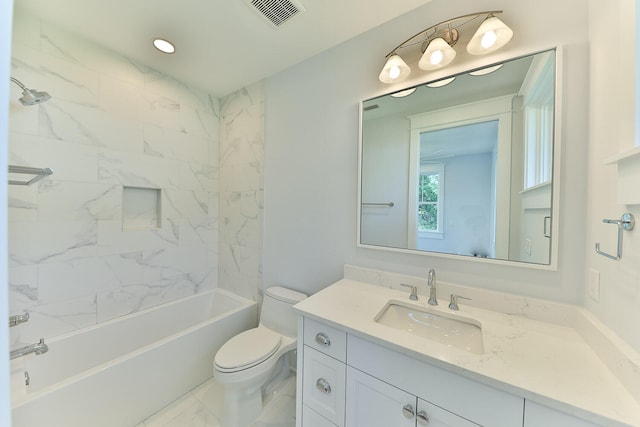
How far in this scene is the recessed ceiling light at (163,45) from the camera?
164 cm

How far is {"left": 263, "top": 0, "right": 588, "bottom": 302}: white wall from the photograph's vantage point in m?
0.98

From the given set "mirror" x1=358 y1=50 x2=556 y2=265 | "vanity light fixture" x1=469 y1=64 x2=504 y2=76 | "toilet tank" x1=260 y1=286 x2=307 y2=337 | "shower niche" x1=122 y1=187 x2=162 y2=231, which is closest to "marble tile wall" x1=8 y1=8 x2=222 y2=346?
"shower niche" x1=122 y1=187 x2=162 y2=231

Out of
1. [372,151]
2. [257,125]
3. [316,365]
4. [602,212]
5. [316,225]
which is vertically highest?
[257,125]

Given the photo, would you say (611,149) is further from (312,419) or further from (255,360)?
(255,360)

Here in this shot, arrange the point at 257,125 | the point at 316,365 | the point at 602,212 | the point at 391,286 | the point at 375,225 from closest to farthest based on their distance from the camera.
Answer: the point at 602,212 < the point at 316,365 < the point at 391,286 < the point at 375,225 < the point at 257,125

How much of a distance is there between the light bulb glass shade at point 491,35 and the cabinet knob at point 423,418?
1.59 m

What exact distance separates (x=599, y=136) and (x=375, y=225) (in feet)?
3.33

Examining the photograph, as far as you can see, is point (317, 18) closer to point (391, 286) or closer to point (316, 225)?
point (316, 225)

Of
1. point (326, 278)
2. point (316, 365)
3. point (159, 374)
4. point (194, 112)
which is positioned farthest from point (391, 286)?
point (194, 112)

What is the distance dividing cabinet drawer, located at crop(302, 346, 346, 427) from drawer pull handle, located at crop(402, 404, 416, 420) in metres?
0.26

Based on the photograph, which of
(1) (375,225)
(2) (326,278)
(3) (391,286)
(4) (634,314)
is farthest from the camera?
(2) (326,278)

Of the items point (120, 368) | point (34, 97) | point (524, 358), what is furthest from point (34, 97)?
point (524, 358)

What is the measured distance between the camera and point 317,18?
1.41 metres

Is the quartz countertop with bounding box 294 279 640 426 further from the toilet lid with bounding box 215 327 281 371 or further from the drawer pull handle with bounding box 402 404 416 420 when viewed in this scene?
the toilet lid with bounding box 215 327 281 371
